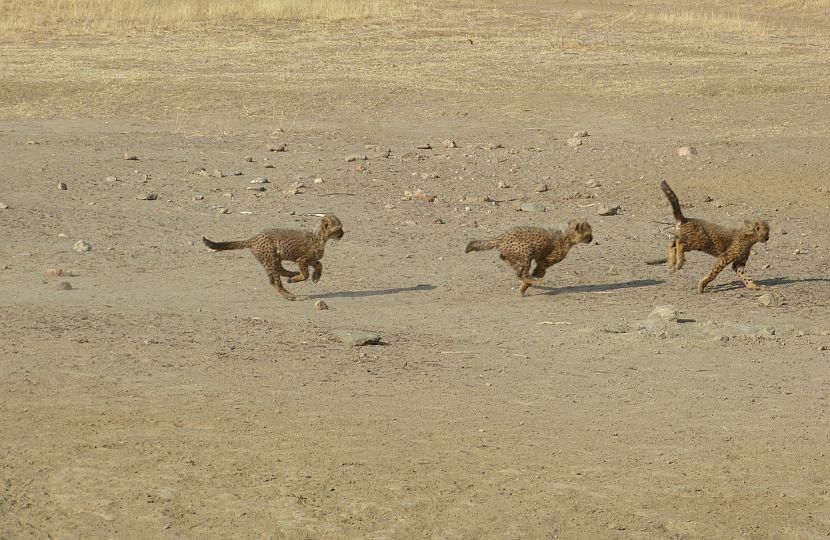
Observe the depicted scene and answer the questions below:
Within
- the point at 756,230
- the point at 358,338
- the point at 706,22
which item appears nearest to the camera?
the point at 358,338

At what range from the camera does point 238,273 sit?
1102 centimetres

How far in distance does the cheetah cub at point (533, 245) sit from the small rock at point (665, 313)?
115 centimetres

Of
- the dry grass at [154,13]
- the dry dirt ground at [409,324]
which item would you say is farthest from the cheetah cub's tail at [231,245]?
the dry grass at [154,13]

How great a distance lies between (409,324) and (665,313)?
5.82 feet

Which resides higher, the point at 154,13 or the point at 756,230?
the point at 756,230

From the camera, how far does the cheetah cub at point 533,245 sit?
10141 mm

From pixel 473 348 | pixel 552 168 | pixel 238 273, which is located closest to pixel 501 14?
pixel 552 168

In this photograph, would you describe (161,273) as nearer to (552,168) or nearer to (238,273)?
(238,273)

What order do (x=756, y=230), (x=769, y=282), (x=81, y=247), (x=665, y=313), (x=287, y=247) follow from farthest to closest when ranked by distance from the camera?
(x=81, y=247), (x=769, y=282), (x=756, y=230), (x=287, y=247), (x=665, y=313)

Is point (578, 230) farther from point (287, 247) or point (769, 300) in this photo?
point (287, 247)

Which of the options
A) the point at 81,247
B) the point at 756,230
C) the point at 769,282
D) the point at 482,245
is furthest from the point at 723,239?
the point at 81,247

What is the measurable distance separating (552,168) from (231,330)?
25.6 ft

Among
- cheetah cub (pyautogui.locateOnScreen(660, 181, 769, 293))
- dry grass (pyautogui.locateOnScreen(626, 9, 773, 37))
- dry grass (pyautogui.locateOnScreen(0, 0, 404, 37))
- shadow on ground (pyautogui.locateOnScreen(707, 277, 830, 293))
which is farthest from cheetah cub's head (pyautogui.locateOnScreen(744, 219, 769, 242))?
dry grass (pyautogui.locateOnScreen(0, 0, 404, 37))

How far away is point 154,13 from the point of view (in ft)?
104
